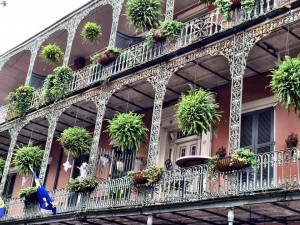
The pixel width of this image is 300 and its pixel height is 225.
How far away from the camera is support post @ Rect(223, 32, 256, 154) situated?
9.95 m

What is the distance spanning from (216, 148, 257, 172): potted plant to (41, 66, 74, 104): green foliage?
778 centimetres

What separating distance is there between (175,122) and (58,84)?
177 inches

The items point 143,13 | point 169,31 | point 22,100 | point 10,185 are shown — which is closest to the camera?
point 169,31

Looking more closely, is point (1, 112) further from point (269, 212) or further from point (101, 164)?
point (269, 212)

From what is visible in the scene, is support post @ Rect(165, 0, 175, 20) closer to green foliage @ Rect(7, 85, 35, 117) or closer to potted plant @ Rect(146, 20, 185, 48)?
potted plant @ Rect(146, 20, 185, 48)

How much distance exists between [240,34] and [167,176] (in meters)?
3.75

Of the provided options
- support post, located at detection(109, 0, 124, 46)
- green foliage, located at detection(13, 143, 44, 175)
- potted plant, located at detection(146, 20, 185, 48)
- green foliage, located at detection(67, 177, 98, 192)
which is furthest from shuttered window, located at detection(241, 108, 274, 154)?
green foliage, located at detection(13, 143, 44, 175)

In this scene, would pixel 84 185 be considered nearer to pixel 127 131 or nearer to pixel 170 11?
pixel 127 131

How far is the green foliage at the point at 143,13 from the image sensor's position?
1441cm

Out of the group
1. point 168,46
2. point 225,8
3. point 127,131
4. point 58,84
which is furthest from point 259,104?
point 58,84

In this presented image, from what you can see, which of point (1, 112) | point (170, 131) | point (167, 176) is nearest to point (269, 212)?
point (167, 176)

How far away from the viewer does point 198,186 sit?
10.4 m

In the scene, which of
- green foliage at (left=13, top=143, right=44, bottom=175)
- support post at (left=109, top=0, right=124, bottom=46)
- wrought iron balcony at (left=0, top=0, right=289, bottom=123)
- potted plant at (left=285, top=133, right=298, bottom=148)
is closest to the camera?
potted plant at (left=285, top=133, right=298, bottom=148)

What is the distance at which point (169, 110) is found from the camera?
14523 mm
